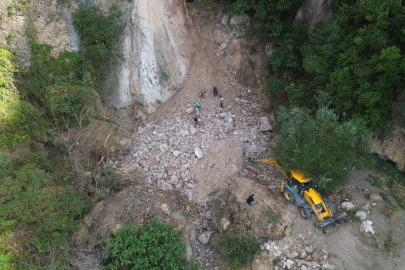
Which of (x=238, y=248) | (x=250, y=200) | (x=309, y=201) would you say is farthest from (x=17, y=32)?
(x=309, y=201)

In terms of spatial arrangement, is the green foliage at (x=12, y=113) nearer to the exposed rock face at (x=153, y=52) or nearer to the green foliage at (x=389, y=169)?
the exposed rock face at (x=153, y=52)

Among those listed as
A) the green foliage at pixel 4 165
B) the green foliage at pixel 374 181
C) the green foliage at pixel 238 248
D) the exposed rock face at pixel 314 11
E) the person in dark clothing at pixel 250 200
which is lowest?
the green foliage at pixel 238 248

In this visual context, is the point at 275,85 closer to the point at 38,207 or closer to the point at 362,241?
the point at 362,241

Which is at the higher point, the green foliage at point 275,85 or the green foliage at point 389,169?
the green foliage at point 275,85

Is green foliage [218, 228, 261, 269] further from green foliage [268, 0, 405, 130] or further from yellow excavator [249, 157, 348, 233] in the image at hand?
green foliage [268, 0, 405, 130]

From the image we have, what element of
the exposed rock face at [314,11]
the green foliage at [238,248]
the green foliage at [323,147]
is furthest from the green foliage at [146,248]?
the exposed rock face at [314,11]

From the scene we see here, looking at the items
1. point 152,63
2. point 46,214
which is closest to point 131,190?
point 46,214

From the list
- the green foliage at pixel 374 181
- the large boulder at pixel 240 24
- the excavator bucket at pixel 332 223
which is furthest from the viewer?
the large boulder at pixel 240 24

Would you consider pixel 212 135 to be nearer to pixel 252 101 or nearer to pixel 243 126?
pixel 243 126
